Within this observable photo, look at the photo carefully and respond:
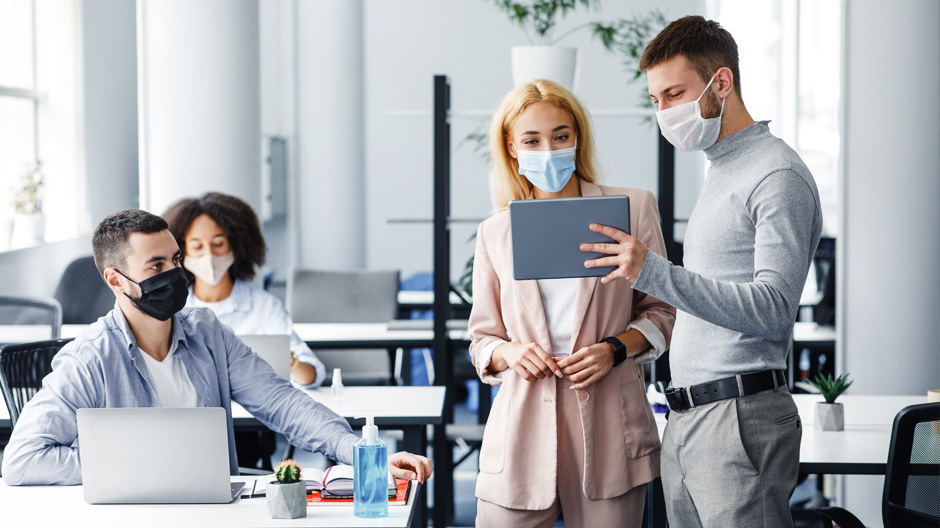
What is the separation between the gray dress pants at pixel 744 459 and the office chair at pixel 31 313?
2845 millimetres

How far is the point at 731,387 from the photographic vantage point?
164 centimetres

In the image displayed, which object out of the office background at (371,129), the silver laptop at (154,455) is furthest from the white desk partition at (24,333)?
the silver laptop at (154,455)

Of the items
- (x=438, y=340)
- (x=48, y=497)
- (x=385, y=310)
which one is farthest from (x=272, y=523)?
(x=385, y=310)

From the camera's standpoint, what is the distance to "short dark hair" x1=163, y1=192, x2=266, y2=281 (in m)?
3.35

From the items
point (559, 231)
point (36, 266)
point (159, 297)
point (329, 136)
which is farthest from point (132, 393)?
point (329, 136)

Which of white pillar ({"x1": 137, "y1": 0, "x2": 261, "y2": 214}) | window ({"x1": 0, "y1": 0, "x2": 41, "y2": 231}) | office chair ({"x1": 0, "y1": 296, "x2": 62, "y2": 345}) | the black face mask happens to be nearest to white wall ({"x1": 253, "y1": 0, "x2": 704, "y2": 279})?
window ({"x1": 0, "y1": 0, "x2": 41, "y2": 231})

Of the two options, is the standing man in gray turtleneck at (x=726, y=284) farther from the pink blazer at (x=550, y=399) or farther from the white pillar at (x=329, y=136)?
the white pillar at (x=329, y=136)

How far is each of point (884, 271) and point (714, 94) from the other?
1850mm

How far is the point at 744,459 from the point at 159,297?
1366 mm

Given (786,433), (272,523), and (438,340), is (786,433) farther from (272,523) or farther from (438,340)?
(438,340)

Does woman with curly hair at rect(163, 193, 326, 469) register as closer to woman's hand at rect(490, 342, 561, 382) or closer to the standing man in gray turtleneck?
woman's hand at rect(490, 342, 561, 382)

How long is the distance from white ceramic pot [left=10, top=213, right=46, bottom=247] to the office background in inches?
4.4

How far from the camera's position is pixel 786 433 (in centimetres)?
165

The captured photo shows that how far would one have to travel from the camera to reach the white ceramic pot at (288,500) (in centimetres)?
166
